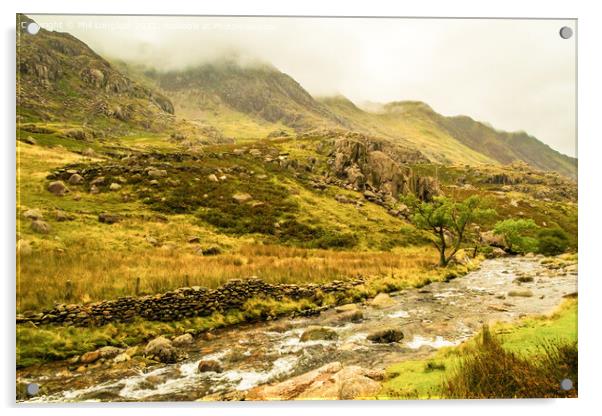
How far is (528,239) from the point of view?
8.71 m

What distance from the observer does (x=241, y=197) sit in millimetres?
9477

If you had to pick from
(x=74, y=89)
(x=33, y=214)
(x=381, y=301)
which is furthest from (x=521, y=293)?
(x=74, y=89)

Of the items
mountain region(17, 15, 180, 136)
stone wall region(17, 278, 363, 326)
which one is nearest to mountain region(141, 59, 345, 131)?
mountain region(17, 15, 180, 136)

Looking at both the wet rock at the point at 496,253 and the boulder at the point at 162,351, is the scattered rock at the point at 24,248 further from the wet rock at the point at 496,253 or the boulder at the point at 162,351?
the wet rock at the point at 496,253

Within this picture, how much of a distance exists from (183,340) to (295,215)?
3813 millimetres

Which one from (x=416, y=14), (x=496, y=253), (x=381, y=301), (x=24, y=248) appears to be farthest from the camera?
(x=496, y=253)

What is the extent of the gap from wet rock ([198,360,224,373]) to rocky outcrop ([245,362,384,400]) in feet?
2.51

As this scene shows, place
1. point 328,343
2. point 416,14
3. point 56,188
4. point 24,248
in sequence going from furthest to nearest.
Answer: point 416,14 → point 56,188 → point 328,343 → point 24,248

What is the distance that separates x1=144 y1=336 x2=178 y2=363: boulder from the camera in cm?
704

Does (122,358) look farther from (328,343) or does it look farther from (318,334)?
(328,343)

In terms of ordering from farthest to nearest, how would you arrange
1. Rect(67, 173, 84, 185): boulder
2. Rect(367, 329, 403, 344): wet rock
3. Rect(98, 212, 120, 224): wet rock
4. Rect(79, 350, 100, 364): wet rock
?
Rect(67, 173, 84, 185): boulder
Rect(98, 212, 120, 224): wet rock
Rect(367, 329, 403, 344): wet rock
Rect(79, 350, 100, 364): wet rock

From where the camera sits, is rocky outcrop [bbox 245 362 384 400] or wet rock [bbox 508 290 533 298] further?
wet rock [bbox 508 290 533 298]

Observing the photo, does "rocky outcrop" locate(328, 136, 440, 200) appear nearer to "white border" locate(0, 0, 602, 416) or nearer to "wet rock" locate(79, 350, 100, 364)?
"white border" locate(0, 0, 602, 416)

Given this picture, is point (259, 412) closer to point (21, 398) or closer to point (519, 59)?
point (21, 398)
